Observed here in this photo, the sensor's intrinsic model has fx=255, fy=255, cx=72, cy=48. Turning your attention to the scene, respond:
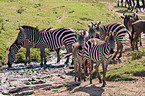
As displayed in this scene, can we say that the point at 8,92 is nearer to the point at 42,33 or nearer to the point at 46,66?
the point at 46,66

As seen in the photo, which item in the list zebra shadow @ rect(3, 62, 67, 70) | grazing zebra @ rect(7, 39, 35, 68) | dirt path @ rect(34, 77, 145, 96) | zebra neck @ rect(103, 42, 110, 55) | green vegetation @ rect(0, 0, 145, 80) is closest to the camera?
dirt path @ rect(34, 77, 145, 96)

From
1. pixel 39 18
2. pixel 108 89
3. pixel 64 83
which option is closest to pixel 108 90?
pixel 108 89

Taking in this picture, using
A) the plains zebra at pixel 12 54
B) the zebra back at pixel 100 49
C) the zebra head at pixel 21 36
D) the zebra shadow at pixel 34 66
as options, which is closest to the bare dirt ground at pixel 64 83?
the zebra shadow at pixel 34 66

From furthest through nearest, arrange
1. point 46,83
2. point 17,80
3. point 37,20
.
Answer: point 37,20 → point 17,80 → point 46,83

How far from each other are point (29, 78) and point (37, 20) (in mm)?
14927

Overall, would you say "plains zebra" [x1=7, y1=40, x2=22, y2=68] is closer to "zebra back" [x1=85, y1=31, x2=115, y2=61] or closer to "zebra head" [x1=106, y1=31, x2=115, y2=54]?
"zebra back" [x1=85, y1=31, x2=115, y2=61]

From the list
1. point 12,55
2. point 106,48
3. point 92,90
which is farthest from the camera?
point 12,55

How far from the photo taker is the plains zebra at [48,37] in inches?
619

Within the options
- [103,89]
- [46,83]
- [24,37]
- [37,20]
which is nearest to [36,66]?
[24,37]

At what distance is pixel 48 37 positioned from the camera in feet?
52.5

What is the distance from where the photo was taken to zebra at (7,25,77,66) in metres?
15.7

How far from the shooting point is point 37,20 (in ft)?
88.5

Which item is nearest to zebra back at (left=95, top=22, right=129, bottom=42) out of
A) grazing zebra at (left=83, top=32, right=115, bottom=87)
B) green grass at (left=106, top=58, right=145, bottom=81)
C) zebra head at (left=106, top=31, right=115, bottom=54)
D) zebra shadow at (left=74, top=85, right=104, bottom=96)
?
green grass at (left=106, top=58, right=145, bottom=81)

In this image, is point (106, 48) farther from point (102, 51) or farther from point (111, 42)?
point (111, 42)
